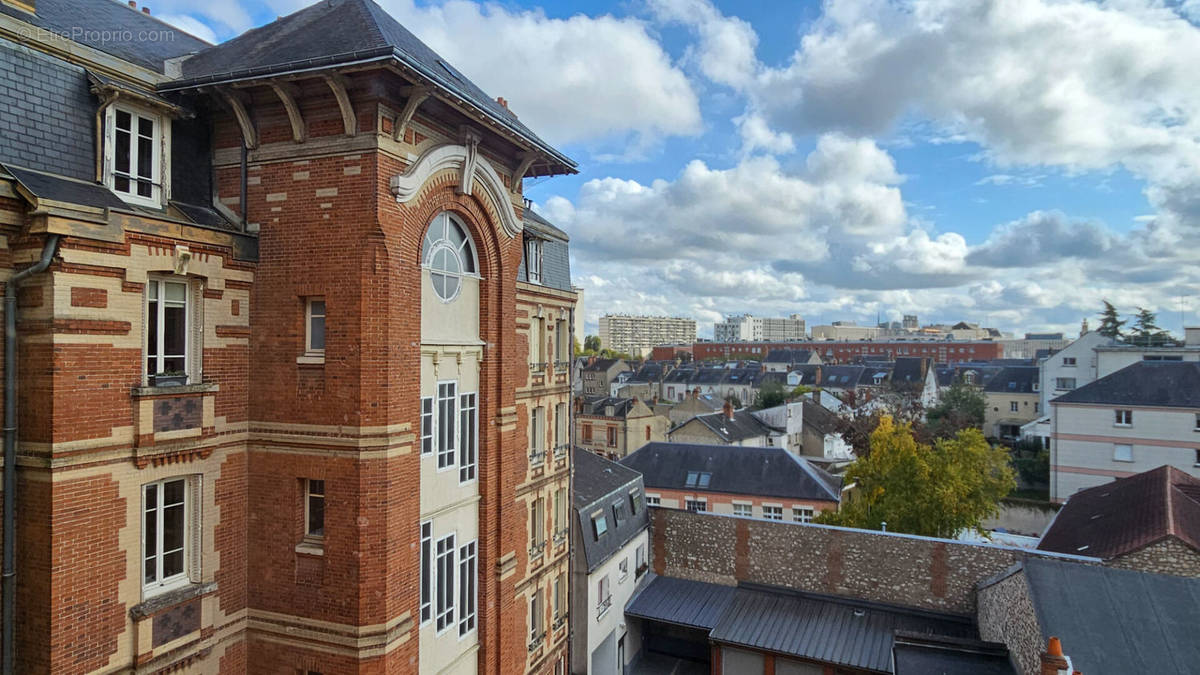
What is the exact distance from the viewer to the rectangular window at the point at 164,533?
8477 millimetres

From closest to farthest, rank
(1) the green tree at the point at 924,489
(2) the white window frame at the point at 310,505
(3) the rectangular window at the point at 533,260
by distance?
(2) the white window frame at the point at 310,505
(3) the rectangular window at the point at 533,260
(1) the green tree at the point at 924,489

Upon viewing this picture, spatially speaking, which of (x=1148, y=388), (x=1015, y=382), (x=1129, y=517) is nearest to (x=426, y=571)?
(x=1129, y=517)

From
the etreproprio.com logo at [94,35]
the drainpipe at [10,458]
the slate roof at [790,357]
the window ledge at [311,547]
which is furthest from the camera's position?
the slate roof at [790,357]

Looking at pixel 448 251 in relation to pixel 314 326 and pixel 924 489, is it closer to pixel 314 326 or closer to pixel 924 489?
pixel 314 326

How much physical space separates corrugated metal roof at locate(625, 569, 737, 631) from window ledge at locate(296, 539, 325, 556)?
1648cm

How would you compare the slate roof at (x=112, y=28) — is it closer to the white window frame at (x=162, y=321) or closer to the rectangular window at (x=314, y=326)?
the white window frame at (x=162, y=321)

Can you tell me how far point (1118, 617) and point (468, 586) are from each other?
47.7 feet

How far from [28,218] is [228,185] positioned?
3.22 meters

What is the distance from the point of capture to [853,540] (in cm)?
2242

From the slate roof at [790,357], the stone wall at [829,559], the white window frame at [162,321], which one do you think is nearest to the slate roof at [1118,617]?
the stone wall at [829,559]

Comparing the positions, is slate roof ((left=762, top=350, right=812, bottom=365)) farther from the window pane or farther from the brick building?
the window pane

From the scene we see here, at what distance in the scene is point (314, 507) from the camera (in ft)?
32.5

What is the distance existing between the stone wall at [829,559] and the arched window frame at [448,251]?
17016mm

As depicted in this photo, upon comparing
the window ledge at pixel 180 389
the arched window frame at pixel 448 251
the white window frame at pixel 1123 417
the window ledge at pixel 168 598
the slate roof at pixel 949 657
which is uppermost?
the arched window frame at pixel 448 251
